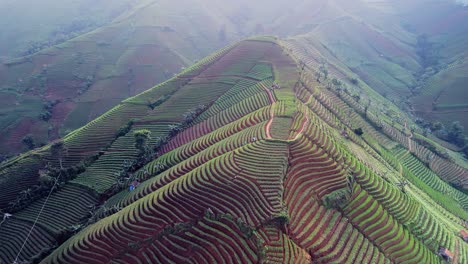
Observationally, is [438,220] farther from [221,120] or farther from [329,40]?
[329,40]

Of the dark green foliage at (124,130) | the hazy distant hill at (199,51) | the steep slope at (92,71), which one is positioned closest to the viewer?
the dark green foliage at (124,130)

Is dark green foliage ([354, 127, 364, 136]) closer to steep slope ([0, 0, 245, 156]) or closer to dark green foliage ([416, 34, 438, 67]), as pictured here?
steep slope ([0, 0, 245, 156])

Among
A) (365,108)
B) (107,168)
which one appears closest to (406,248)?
(365,108)

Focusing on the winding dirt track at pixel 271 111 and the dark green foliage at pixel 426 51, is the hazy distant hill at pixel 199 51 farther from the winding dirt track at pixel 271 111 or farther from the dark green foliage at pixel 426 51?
the winding dirt track at pixel 271 111

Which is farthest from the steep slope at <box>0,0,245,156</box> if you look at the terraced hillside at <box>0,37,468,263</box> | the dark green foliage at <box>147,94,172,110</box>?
the dark green foliage at <box>147,94,172,110</box>

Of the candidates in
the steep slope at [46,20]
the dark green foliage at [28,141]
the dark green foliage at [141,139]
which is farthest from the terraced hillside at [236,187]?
the steep slope at [46,20]

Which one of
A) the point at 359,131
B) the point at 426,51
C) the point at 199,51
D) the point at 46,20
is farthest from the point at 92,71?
the point at 426,51

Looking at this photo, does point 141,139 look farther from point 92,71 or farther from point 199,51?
point 199,51

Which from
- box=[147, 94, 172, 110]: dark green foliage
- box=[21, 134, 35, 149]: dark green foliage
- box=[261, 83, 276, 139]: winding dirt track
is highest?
box=[261, 83, 276, 139]: winding dirt track
